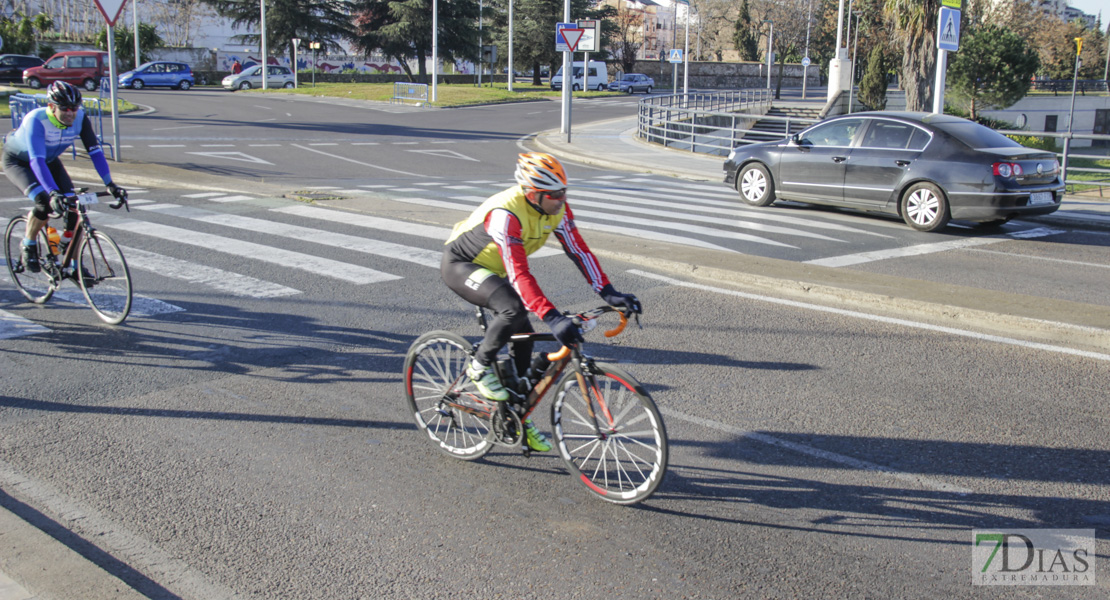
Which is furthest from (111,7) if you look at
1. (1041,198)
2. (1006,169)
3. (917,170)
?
(1041,198)

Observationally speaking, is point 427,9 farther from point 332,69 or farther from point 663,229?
point 663,229

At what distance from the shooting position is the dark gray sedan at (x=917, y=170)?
11969mm

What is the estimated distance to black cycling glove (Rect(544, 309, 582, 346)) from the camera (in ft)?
13.1

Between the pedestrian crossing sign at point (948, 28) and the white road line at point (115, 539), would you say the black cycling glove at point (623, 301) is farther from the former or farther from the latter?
the pedestrian crossing sign at point (948, 28)

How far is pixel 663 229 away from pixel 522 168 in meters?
8.24

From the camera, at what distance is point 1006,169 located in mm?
11914

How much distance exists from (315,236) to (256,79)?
5178 cm

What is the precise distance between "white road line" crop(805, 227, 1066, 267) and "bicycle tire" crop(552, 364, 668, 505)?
242 inches

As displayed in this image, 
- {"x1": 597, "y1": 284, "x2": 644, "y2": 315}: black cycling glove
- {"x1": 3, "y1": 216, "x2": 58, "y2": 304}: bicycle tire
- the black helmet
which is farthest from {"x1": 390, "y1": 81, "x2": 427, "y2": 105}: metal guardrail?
{"x1": 597, "y1": 284, "x2": 644, "y2": 315}: black cycling glove

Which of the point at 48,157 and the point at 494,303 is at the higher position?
the point at 48,157

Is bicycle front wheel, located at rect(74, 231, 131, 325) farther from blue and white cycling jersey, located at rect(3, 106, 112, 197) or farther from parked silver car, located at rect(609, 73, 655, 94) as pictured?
parked silver car, located at rect(609, 73, 655, 94)

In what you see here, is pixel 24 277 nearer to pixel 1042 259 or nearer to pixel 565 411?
pixel 565 411

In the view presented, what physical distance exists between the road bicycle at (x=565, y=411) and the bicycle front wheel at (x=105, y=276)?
11.4 feet

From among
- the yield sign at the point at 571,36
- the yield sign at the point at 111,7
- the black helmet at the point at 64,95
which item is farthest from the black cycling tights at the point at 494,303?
the yield sign at the point at 571,36
